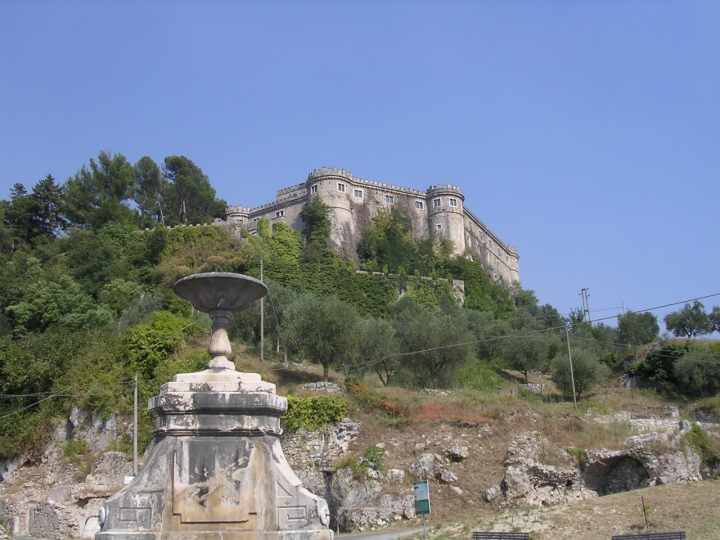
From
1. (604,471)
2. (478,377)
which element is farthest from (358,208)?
(604,471)

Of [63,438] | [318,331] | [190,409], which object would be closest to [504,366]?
[318,331]

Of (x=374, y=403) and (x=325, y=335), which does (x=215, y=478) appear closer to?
(x=374, y=403)

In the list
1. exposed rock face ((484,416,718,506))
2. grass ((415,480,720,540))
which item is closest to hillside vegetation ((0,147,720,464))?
exposed rock face ((484,416,718,506))

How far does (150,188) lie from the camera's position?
69.4m

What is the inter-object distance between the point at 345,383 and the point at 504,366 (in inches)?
855

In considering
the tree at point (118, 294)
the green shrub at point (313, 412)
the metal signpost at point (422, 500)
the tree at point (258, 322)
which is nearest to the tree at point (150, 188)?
the tree at point (118, 294)

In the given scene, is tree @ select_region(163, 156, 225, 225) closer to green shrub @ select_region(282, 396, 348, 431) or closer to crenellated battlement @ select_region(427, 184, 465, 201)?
crenellated battlement @ select_region(427, 184, 465, 201)

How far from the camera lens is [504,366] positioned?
1880 inches

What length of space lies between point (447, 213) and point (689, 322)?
2551cm

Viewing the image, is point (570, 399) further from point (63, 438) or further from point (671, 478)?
point (63, 438)

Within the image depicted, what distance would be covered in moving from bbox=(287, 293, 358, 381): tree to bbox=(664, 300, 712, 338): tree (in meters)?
36.6

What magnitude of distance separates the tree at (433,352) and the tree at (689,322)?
29505 millimetres

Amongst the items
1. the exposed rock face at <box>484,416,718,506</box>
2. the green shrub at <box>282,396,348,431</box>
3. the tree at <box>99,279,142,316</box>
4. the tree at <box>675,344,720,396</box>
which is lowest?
the exposed rock face at <box>484,416,718,506</box>

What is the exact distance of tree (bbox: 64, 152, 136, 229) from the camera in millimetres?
59688
